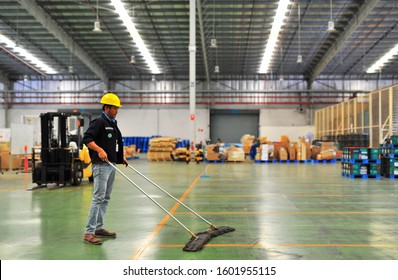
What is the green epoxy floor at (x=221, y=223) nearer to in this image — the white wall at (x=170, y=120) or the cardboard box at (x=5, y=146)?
the cardboard box at (x=5, y=146)

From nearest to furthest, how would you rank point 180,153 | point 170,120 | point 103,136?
point 103,136, point 180,153, point 170,120

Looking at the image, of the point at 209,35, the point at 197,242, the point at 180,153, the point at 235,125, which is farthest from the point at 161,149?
the point at 197,242

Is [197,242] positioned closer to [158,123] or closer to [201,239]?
[201,239]

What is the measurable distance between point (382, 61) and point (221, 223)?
96.9 feet

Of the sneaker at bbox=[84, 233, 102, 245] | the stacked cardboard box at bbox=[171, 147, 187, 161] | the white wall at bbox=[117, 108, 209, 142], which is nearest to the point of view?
the sneaker at bbox=[84, 233, 102, 245]

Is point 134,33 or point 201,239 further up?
point 134,33

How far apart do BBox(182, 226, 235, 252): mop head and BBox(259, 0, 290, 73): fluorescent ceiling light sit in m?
16.7

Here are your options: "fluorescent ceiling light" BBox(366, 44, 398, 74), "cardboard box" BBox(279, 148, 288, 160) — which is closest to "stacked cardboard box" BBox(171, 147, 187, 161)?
"cardboard box" BBox(279, 148, 288, 160)

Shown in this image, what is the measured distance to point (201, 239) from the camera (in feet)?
15.9

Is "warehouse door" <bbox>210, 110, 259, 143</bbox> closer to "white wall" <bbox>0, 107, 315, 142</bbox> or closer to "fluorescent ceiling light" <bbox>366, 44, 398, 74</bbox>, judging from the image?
"white wall" <bbox>0, 107, 315, 142</bbox>

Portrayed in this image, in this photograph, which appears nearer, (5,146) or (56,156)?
(56,156)

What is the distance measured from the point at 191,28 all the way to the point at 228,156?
7.70m

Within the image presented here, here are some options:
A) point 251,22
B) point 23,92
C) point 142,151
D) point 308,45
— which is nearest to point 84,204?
point 251,22

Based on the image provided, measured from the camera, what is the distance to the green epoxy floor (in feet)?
14.9
